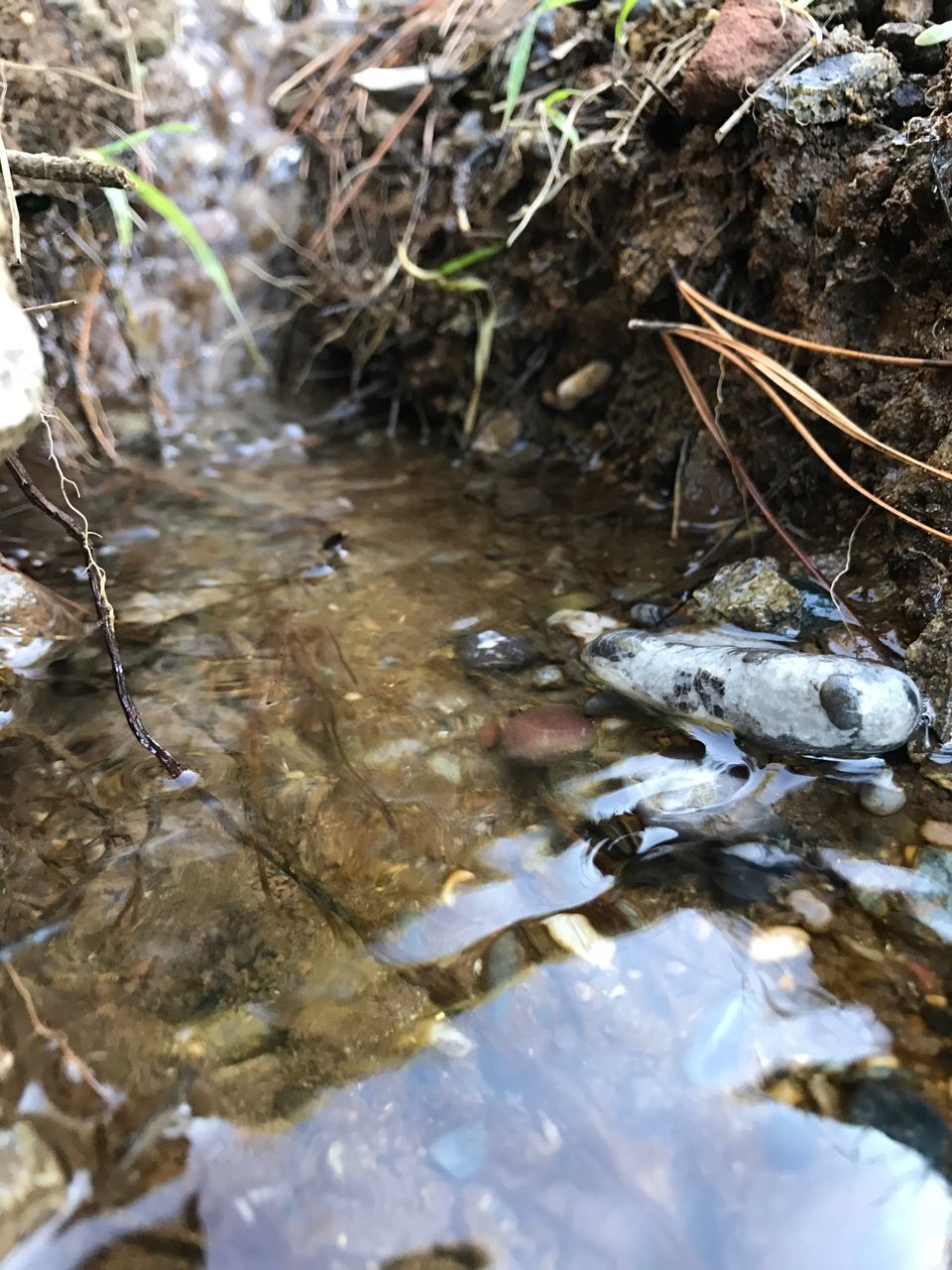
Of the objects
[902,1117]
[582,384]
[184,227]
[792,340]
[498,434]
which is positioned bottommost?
[902,1117]

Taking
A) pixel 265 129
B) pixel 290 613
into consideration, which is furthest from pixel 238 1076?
pixel 265 129

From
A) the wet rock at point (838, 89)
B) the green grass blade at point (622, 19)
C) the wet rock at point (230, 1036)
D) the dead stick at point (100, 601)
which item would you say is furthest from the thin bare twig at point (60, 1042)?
the green grass blade at point (622, 19)

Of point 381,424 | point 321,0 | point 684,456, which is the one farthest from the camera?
point 321,0

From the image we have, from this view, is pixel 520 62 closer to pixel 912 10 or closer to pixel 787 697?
pixel 912 10

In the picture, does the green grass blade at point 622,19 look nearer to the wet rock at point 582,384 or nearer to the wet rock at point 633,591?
the wet rock at point 582,384

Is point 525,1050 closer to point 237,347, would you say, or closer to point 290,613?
point 290,613

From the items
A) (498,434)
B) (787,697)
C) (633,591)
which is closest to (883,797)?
(787,697)

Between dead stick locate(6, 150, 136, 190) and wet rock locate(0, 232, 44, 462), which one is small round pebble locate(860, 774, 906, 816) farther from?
dead stick locate(6, 150, 136, 190)

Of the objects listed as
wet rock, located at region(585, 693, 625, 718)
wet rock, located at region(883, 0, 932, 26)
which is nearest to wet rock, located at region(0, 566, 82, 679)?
wet rock, located at region(585, 693, 625, 718)
